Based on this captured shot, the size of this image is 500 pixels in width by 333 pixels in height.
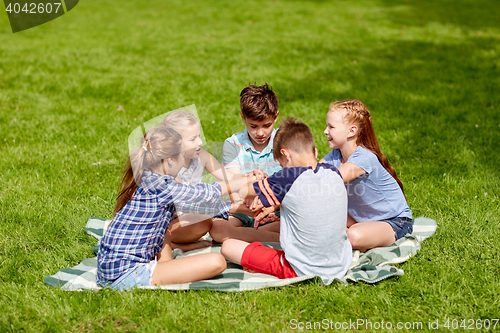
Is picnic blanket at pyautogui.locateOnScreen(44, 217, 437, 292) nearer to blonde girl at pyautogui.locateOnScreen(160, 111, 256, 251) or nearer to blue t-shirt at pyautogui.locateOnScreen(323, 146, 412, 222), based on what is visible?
blonde girl at pyautogui.locateOnScreen(160, 111, 256, 251)

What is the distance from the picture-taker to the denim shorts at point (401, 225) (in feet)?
12.0

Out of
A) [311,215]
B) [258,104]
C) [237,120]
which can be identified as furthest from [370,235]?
[237,120]

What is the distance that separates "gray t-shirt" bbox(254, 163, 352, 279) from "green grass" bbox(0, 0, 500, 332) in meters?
0.22

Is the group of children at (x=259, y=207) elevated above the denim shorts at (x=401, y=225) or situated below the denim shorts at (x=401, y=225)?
above

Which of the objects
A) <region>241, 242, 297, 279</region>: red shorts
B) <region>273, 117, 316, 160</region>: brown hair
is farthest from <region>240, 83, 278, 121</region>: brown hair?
<region>241, 242, 297, 279</region>: red shorts

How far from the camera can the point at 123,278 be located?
3.06 meters

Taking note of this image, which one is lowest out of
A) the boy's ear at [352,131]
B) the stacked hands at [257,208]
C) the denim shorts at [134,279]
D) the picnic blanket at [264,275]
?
the picnic blanket at [264,275]

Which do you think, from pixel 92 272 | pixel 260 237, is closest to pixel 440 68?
pixel 260 237

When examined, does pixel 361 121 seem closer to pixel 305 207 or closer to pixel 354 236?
pixel 354 236

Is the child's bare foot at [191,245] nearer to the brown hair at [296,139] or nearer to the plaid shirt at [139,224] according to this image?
the plaid shirt at [139,224]

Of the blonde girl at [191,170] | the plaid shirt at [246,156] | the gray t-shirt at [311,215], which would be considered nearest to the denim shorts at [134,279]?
the blonde girl at [191,170]

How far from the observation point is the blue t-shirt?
3570 mm

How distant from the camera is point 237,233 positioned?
147 inches

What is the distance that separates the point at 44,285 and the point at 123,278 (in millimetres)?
601
